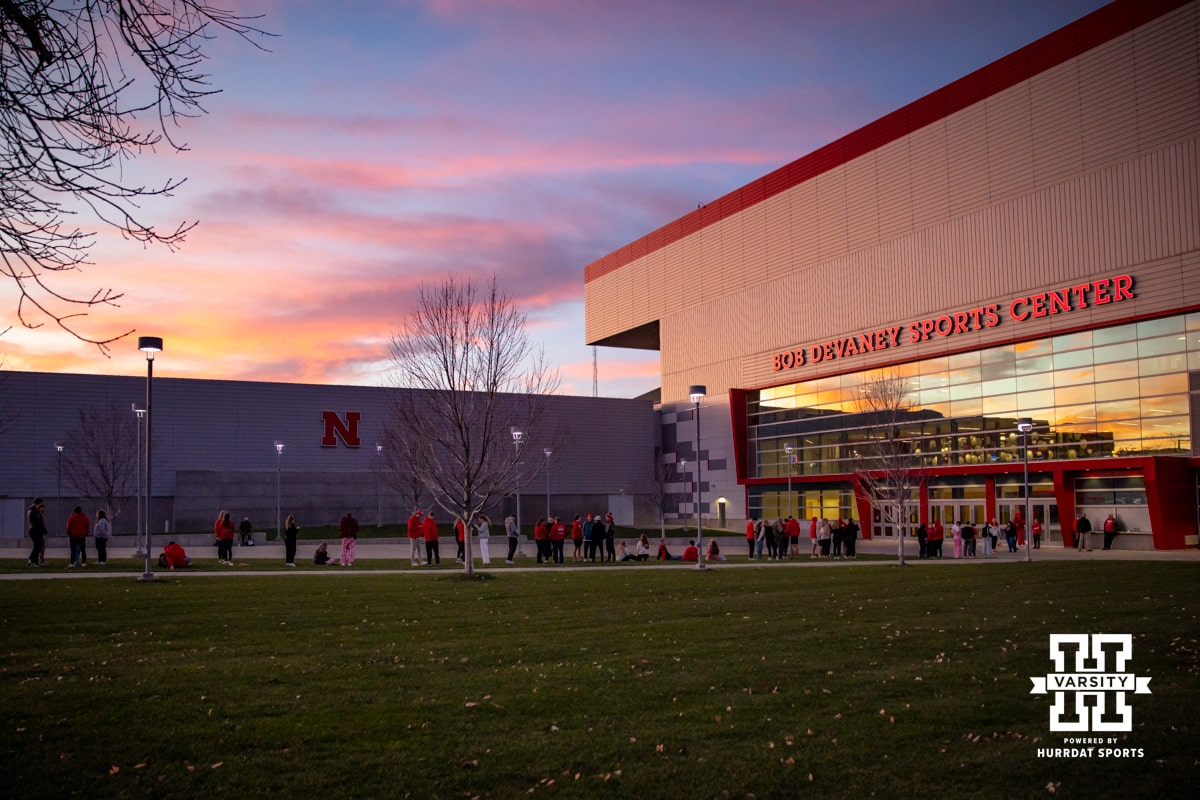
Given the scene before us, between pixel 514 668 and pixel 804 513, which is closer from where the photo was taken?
pixel 514 668

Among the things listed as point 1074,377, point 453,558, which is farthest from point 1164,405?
point 453,558

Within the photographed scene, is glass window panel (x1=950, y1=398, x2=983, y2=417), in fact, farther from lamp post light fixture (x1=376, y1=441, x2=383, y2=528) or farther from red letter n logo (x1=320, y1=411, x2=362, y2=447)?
red letter n logo (x1=320, y1=411, x2=362, y2=447)

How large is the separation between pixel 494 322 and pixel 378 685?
59.2 ft

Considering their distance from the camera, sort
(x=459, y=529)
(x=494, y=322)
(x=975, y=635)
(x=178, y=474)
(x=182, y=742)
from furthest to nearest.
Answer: (x=178, y=474), (x=459, y=529), (x=494, y=322), (x=975, y=635), (x=182, y=742)

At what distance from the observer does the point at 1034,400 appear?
50.4m

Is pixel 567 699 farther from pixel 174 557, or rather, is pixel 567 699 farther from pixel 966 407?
pixel 966 407

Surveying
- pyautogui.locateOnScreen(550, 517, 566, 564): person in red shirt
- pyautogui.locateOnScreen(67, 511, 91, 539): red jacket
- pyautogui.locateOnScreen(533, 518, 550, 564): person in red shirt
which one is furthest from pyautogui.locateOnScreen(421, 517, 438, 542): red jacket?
pyautogui.locateOnScreen(67, 511, 91, 539): red jacket

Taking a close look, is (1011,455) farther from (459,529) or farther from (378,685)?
(378,685)

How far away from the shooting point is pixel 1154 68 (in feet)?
144

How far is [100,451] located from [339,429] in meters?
16.3

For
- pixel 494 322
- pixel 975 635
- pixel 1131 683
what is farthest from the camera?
Result: pixel 494 322

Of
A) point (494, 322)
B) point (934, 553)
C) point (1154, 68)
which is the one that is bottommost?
point (934, 553)

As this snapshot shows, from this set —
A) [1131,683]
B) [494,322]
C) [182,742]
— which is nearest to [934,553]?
[494,322]

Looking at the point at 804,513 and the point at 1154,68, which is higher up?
the point at 1154,68
